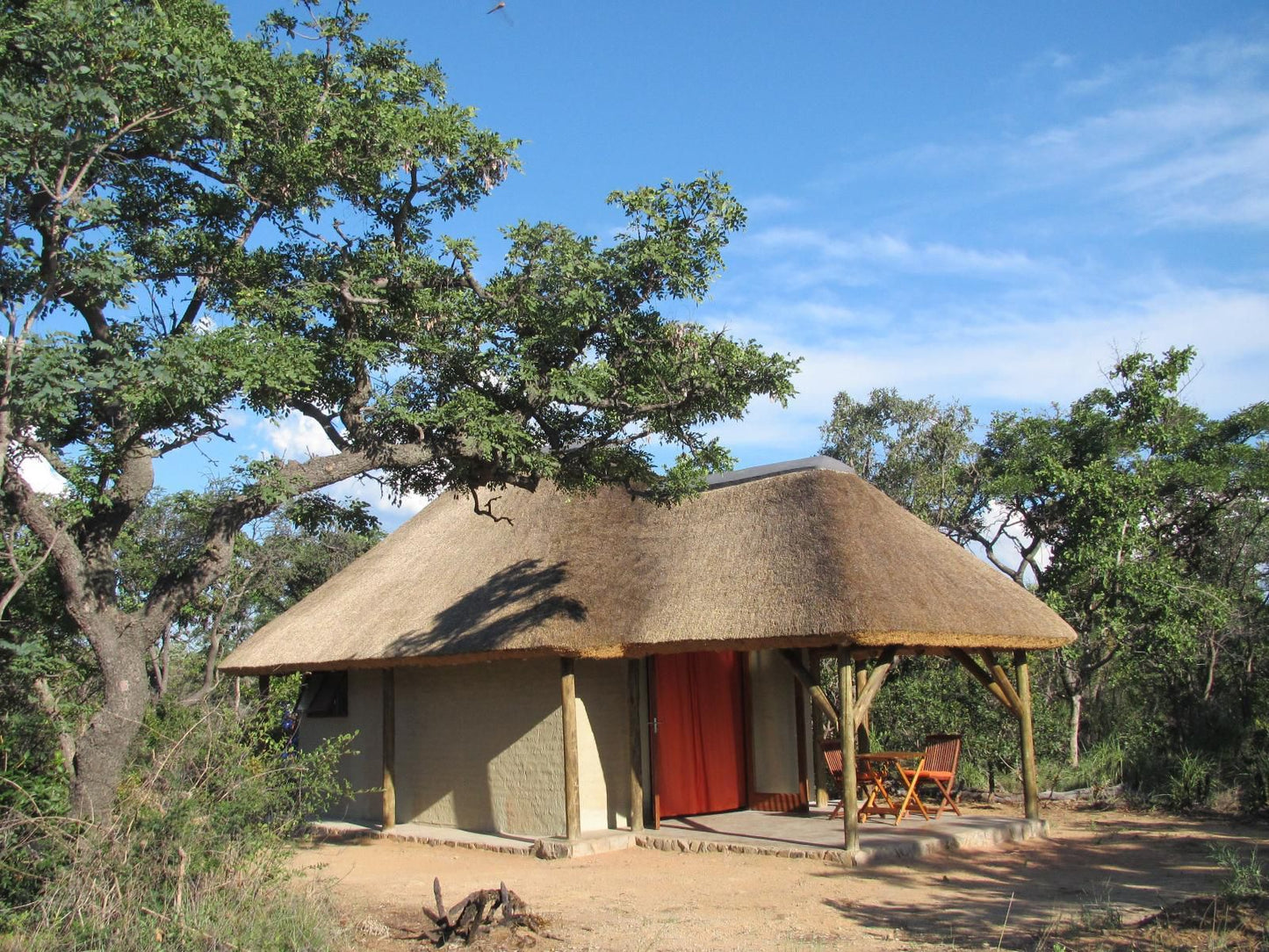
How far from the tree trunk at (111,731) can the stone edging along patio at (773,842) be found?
4.49 metres

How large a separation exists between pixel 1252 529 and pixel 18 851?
18.3m

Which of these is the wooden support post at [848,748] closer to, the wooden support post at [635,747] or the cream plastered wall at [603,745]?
the wooden support post at [635,747]

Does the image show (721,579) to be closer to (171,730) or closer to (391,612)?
(391,612)

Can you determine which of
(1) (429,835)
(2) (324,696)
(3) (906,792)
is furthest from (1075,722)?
(2) (324,696)

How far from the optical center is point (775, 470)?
1338 centimetres

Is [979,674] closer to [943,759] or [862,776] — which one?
[943,759]

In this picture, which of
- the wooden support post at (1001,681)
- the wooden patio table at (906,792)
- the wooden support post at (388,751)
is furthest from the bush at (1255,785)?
the wooden support post at (388,751)

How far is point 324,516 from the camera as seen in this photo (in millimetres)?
10867

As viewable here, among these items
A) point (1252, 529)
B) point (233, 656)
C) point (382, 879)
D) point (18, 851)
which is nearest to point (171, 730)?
point (18, 851)

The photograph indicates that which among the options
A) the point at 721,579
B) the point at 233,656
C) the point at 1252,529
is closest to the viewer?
the point at 721,579

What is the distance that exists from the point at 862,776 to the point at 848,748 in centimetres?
213

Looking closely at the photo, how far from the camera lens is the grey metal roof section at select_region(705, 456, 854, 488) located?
13008 millimetres

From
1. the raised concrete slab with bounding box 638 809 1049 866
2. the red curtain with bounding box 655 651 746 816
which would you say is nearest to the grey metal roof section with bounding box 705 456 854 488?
the red curtain with bounding box 655 651 746 816

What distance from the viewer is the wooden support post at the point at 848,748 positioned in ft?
32.7
